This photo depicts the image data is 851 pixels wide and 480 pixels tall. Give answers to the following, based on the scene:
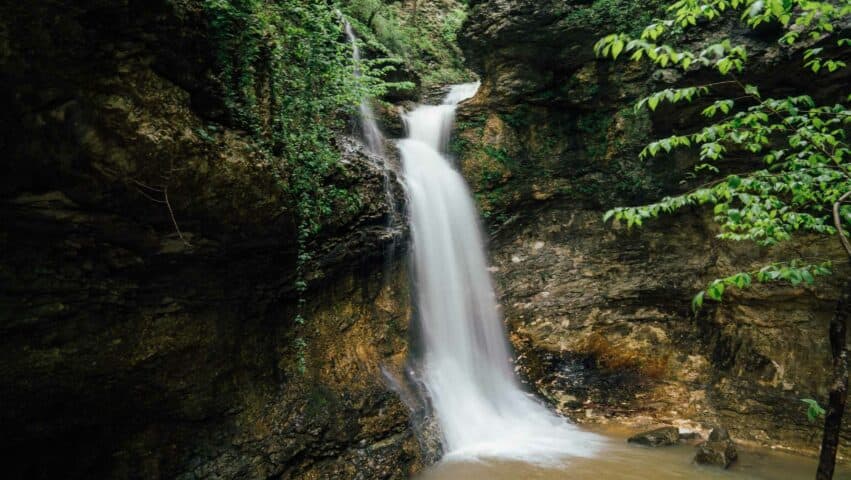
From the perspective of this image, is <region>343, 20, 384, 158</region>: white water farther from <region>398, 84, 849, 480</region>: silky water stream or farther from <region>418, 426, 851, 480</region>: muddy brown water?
<region>418, 426, 851, 480</region>: muddy brown water

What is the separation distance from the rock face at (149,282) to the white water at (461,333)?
4.07 ft

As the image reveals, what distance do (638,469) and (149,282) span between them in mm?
5754

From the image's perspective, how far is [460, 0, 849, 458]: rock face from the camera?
656 cm

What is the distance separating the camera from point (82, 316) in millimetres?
3945

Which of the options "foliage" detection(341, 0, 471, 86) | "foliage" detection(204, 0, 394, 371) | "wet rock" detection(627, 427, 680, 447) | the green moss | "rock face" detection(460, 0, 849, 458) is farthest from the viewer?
"foliage" detection(341, 0, 471, 86)

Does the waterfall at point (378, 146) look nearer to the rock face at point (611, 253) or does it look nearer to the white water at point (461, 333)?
the white water at point (461, 333)

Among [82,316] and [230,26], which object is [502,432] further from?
[230,26]

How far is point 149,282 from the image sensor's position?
4.35 m

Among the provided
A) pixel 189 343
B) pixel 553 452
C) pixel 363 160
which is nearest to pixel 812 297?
pixel 553 452

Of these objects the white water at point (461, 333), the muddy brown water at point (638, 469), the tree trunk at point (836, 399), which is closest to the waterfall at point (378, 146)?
the white water at point (461, 333)

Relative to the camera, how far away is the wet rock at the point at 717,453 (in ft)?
18.3

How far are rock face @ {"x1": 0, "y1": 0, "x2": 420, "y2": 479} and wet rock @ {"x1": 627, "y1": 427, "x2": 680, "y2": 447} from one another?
3.17 m

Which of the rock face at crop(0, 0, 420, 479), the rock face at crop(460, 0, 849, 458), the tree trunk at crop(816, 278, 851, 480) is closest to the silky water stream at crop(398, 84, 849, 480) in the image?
the rock face at crop(460, 0, 849, 458)

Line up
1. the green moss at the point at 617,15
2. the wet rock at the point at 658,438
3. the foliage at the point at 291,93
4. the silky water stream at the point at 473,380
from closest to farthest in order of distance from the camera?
the foliage at the point at 291,93 < the silky water stream at the point at 473,380 < the wet rock at the point at 658,438 < the green moss at the point at 617,15
